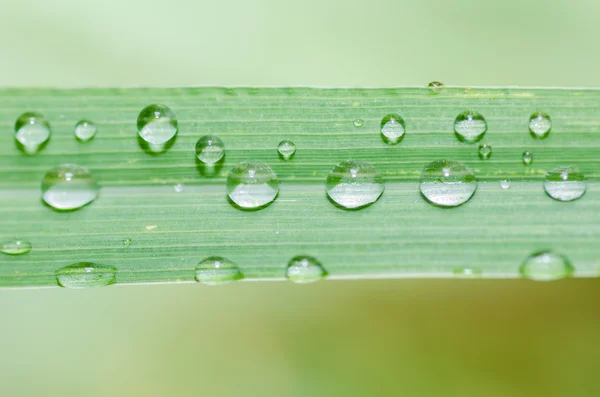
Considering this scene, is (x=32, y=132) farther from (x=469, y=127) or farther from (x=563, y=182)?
(x=563, y=182)

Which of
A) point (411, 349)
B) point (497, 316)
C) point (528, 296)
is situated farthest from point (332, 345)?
point (528, 296)

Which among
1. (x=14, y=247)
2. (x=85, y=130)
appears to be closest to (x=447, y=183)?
(x=85, y=130)

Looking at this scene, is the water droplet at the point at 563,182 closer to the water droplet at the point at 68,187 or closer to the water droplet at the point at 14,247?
the water droplet at the point at 68,187

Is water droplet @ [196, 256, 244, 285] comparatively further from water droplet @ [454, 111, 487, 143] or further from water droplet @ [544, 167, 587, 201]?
water droplet @ [544, 167, 587, 201]

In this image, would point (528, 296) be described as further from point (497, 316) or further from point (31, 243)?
point (31, 243)

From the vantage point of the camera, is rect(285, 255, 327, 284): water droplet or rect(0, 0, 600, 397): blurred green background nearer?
rect(285, 255, 327, 284): water droplet

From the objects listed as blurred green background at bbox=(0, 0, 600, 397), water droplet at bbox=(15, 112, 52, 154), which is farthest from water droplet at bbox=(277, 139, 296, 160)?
blurred green background at bbox=(0, 0, 600, 397)
